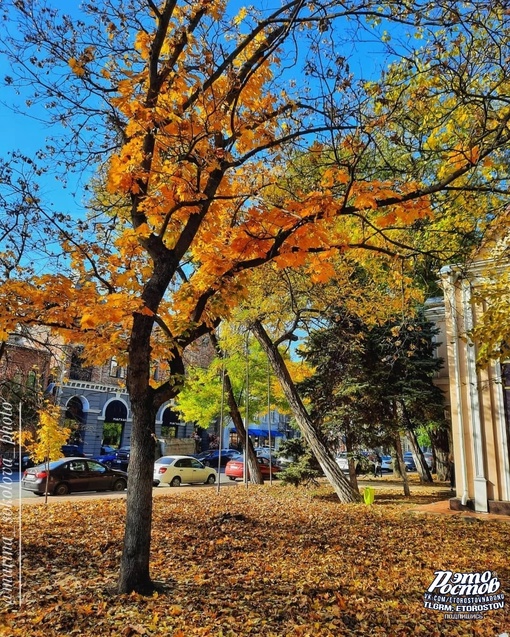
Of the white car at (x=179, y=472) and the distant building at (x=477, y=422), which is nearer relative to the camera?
the distant building at (x=477, y=422)

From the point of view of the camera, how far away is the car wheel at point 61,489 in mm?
15562

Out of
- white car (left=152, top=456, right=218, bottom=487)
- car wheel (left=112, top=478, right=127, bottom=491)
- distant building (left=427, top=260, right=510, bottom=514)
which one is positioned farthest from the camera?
white car (left=152, top=456, right=218, bottom=487)

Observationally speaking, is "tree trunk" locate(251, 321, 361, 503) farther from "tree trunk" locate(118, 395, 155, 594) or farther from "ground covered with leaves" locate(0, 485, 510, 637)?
"tree trunk" locate(118, 395, 155, 594)

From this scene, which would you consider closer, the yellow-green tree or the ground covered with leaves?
the ground covered with leaves

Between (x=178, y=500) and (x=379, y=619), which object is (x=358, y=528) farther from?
(x=178, y=500)

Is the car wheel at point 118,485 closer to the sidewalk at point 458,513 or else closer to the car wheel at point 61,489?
the car wheel at point 61,489

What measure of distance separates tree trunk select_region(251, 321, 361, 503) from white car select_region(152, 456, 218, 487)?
31.1 feet

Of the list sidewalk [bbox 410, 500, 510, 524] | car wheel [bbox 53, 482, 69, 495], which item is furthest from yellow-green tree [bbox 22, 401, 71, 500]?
sidewalk [bbox 410, 500, 510, 524]

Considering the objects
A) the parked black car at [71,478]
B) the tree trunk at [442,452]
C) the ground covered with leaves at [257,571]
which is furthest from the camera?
the tree trunk at [442,452]

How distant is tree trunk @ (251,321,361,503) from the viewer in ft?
36.4

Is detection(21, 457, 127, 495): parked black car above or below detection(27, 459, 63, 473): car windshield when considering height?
below

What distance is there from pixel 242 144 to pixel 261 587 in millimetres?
5498

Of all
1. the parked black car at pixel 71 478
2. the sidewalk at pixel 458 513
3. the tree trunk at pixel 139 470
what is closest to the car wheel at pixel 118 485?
the parked black car at pixel 71 478

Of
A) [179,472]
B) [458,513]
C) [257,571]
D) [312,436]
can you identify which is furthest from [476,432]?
[179,472]
